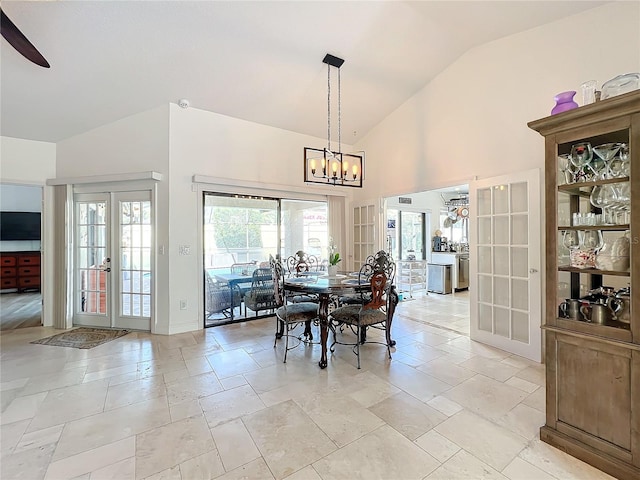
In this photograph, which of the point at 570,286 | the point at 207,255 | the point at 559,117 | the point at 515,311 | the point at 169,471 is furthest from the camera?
the point at 207,255

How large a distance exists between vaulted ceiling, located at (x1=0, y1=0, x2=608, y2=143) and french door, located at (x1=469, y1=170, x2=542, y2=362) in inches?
71.6

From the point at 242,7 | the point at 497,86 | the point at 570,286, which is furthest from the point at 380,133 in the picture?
the point at 570,286

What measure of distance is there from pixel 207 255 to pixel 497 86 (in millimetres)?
4585

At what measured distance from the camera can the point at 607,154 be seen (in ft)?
6.03

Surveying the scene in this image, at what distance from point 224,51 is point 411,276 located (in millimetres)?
5606

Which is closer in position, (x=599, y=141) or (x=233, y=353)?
(x=599, y=141)

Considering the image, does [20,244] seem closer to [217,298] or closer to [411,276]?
[217,298]

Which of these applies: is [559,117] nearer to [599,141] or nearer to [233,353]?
[599,141]

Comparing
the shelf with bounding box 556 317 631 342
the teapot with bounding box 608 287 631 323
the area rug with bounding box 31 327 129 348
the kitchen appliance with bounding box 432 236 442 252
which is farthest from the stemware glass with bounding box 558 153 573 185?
the kitchen appliance with bounding box 432 236 442 252

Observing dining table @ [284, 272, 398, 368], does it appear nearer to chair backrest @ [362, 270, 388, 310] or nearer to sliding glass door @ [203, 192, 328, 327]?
chair backrest @ [362, 270, 388, 310]

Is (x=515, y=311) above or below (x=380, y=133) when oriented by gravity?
below

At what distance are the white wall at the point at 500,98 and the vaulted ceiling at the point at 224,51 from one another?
0.19 m

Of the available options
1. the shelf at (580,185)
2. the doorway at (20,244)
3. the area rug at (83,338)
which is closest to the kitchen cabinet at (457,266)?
the shelf at (580,185)

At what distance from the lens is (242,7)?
9.24 feet
